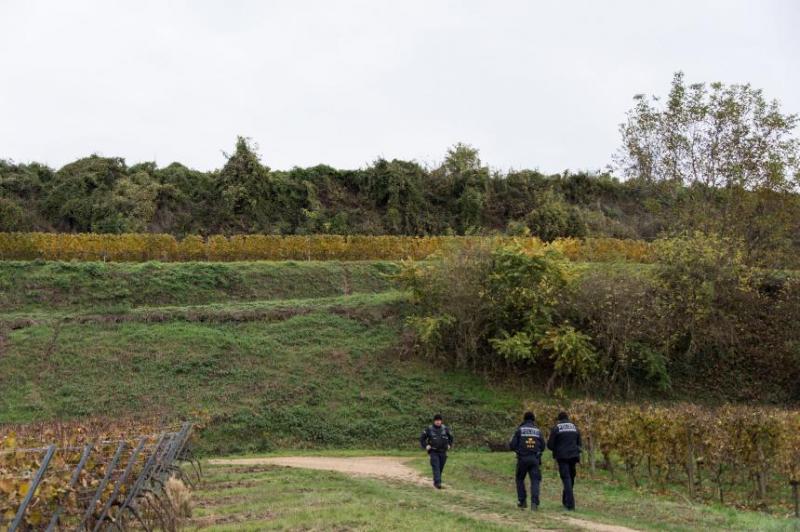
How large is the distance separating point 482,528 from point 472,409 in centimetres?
1767

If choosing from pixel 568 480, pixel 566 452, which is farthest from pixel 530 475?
pixel 566 452

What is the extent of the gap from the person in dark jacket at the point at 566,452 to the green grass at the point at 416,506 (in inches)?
13.1

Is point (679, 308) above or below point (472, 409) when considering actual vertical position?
above

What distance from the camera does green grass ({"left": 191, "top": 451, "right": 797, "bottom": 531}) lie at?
12.2m

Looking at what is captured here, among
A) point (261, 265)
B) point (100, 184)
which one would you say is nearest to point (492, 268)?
point (261, 265)

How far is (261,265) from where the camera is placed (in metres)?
42.5

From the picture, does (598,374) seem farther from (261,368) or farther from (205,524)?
(205,524)

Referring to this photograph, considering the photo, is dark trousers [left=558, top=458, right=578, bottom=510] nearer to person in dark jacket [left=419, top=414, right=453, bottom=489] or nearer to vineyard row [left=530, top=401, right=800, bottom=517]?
person in dark jacket [left=419, top=414, right=453, bottom=489]

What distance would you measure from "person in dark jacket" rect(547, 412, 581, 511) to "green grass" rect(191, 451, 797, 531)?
13.1 inches

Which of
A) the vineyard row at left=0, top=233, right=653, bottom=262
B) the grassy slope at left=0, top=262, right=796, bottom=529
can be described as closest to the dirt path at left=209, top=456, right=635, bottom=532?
the grassy slope at left=0, top=262, right=796, bottom=529

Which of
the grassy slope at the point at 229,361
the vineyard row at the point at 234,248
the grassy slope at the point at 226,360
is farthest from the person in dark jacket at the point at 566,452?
the vineyard row at the point at 234,248

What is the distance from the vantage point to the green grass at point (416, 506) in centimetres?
1220

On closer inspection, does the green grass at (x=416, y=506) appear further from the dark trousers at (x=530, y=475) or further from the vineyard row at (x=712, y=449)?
the vineyard row at (x=712, y=449)

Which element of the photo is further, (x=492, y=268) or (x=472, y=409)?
(x=492, y=268)
